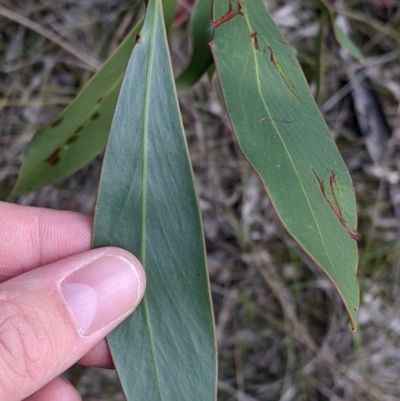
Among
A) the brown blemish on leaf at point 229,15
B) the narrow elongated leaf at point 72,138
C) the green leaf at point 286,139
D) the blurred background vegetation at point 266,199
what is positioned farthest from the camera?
the blurred background vegetation at point 266,199

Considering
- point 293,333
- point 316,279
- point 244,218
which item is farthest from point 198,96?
point 293,333

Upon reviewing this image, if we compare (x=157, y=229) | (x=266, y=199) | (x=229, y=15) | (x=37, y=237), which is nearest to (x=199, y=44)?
(x=229, y=15)

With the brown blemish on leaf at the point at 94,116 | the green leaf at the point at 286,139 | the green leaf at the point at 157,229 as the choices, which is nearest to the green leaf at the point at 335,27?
the green leaf at the point at 286,139

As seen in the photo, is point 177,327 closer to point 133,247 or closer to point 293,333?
point 133,247

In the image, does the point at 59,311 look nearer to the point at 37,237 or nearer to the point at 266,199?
the point at 37,237

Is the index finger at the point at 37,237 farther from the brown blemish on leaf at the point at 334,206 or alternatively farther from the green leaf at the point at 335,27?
the green leaf at the point at 335,27

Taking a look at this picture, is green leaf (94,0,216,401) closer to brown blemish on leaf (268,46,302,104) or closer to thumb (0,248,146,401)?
thumb (0,248,146,401)
